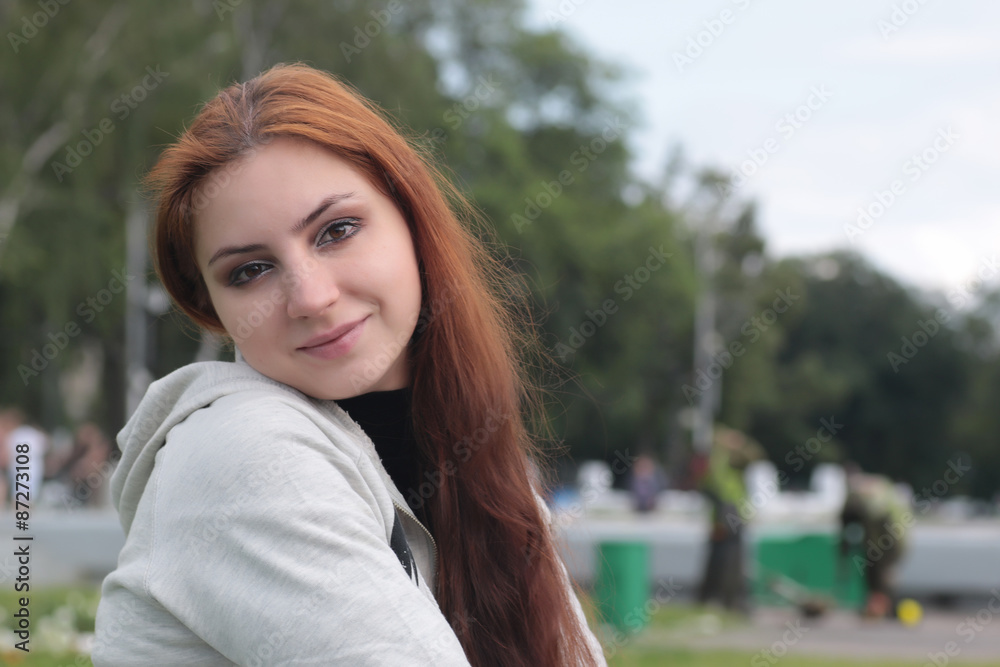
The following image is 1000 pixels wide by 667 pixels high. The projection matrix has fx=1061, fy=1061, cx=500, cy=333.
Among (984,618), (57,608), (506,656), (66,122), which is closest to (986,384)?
(984,618)

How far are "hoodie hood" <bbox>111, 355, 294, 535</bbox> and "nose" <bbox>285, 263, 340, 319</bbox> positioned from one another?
0.32 feet

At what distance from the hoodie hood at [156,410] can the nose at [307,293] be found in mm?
98

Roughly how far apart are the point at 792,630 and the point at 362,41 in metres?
11.5

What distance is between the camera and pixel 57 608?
6266mm

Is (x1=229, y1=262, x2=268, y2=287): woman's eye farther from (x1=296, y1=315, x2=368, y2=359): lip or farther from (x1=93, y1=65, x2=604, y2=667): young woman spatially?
(x1=296, y1=315, x2=368, y2=359): lip

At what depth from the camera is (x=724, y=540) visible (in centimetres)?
1092

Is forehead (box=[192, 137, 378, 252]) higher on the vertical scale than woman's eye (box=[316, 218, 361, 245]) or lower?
higher

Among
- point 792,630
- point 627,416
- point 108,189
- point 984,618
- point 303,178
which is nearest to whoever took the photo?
point 303,178

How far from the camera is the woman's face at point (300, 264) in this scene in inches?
51.0

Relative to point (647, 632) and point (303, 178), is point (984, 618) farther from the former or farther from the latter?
point (303, 178)
